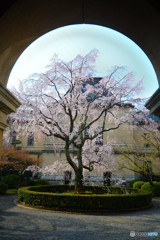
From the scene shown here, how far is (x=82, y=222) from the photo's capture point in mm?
8344

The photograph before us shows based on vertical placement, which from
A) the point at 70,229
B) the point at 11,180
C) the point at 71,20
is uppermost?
the point at 71,20

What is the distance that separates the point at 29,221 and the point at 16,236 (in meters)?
2.38

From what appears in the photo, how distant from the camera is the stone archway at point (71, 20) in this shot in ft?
11.3

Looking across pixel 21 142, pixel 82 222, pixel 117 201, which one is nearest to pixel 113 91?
pixel 117 201

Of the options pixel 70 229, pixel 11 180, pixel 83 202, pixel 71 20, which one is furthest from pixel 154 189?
pixel 71 20

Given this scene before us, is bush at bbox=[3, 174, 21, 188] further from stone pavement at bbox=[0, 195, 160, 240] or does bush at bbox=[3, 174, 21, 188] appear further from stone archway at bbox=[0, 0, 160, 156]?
stone archway at bbox=[0, 0, 160, 156]

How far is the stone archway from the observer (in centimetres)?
344

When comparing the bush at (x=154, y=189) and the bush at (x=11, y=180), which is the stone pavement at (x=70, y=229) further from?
the bush at (x=11, y=180)

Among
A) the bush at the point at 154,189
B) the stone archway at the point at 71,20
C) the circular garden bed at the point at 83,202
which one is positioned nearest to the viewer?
the stone archway at the point at 71,20

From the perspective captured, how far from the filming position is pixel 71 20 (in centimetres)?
414

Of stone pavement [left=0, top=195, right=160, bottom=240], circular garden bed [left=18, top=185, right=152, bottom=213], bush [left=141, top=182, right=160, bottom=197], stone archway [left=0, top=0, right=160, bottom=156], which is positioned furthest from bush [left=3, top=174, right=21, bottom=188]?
stone archway [left=0, top=0, right=160, bottom=156]

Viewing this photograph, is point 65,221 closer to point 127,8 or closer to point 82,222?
point 82,222

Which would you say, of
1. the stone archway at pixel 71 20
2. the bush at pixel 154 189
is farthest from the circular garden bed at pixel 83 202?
the stone archway at pixel 71 20

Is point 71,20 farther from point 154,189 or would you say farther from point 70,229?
point 154,189
